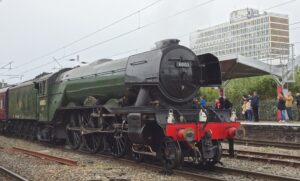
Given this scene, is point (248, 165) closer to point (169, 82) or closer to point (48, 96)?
point (169, 82)

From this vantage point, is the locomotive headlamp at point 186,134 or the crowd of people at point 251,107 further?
the crowd of people at point 251,107

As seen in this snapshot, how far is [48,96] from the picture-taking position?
54.9 feet

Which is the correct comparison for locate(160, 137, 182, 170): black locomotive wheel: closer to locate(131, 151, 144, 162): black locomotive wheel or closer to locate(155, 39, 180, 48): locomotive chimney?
locate(131, 151, 144, 162): black locomotive wheel

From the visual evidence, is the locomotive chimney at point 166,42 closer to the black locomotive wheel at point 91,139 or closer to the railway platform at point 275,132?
the black locomotive wheel at point 91,139

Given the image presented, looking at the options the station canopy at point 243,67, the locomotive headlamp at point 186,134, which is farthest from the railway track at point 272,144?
the locomotive headlamp at point 186,134

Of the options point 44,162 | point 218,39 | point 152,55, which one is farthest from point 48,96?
point 218,39

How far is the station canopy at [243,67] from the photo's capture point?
62.8 feet

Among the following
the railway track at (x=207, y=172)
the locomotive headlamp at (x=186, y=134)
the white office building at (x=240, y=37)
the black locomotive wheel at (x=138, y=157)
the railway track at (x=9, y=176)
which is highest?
the white office building at (x=240, y=37)

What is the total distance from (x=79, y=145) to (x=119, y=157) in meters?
3.15

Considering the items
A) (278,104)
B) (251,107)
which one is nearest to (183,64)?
(278,104)

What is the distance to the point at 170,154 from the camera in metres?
9.43

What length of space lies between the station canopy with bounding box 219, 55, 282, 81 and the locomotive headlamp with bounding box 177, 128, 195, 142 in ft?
34.6

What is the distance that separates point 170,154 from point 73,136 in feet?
22.6

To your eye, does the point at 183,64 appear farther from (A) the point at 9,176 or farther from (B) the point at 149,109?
(A) the point at 9,176
